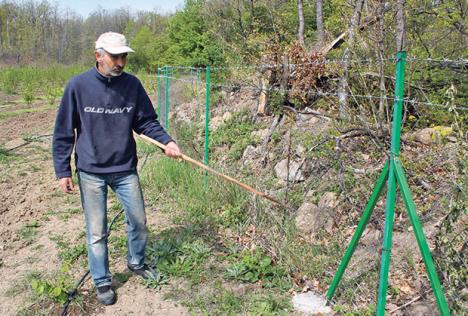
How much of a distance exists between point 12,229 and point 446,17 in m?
5.81

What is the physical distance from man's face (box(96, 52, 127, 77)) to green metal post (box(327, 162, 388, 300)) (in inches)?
79.9

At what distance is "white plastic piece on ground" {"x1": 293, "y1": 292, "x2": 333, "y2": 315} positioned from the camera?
10.4 feet

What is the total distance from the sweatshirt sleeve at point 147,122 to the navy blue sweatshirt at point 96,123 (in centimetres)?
11

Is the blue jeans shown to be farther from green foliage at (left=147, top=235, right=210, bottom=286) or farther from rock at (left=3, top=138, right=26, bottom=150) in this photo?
rock at (left=3, top=138, right=26, bottom=150)

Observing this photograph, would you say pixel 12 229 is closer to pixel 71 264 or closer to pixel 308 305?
pixel 71 264

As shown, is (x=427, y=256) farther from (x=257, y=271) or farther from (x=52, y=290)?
(x=52, y=290)

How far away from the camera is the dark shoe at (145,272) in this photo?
144 inches

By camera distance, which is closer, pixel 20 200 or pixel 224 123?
pixel 20 200

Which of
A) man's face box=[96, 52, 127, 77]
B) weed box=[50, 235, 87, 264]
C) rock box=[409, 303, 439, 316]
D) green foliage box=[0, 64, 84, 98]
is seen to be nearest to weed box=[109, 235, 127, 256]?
weed box=[50, 235, 87, 264]

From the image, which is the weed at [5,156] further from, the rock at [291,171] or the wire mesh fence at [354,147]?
the rock at [291,171]

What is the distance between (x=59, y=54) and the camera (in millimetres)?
54156

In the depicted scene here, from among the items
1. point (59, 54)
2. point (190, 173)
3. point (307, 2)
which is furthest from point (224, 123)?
point (59, 54)

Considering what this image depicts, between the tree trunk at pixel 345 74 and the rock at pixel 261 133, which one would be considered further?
the rock at pixel 261 133

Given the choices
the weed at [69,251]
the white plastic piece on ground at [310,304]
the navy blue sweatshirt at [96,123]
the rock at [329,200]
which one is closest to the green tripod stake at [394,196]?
the white plastic piece on ground at [310,304]
